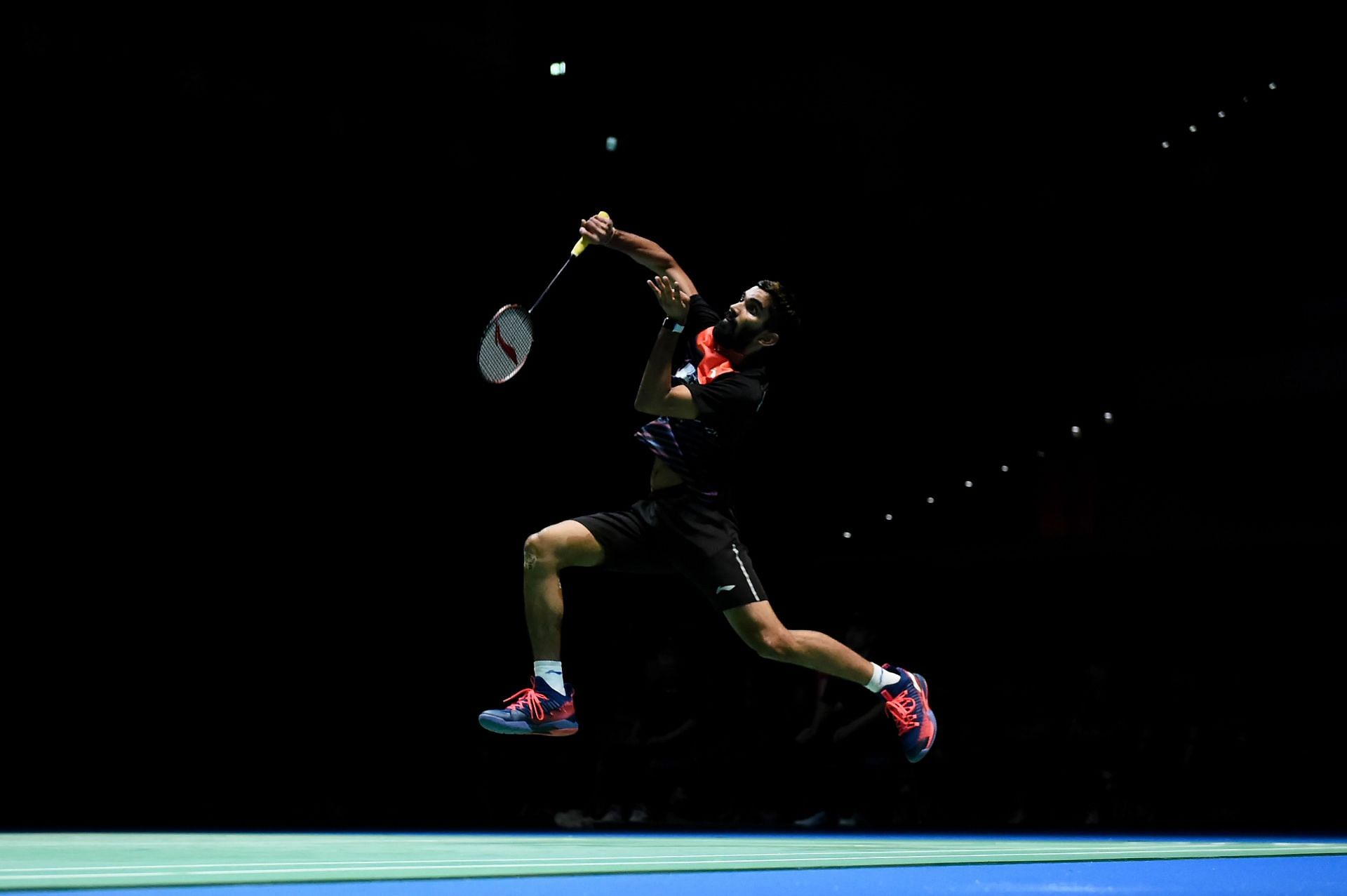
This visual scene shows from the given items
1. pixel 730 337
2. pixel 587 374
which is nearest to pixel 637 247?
pixel 730 337

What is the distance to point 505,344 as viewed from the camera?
473 centimetres

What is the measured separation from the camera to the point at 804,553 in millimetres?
12570

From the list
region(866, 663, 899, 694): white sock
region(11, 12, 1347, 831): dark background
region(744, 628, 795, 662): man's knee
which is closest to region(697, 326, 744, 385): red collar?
region(744, 628, 795, 662): man's knee

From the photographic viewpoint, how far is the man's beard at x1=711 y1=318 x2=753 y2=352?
15.2 ft

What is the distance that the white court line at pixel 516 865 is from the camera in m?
3.13

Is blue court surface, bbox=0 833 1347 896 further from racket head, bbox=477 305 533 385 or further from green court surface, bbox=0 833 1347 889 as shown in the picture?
racket head, bbox=477 305 533 385

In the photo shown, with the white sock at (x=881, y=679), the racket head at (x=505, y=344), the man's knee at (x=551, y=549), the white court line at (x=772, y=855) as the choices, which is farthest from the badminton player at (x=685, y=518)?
the white court line at (x=772, y=855)

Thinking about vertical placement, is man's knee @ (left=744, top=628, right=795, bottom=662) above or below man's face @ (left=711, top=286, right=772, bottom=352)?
below

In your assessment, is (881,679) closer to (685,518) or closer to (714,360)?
(685,518)

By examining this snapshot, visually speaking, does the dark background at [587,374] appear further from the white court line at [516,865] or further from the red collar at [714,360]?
the red collar at [714,360]

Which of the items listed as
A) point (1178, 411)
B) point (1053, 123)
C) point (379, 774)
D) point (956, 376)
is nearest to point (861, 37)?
point (1053, 123)

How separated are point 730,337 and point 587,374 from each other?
528 cm

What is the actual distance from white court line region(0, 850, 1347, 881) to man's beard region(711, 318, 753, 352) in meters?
1.58

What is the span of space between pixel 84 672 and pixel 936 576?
287 inches
